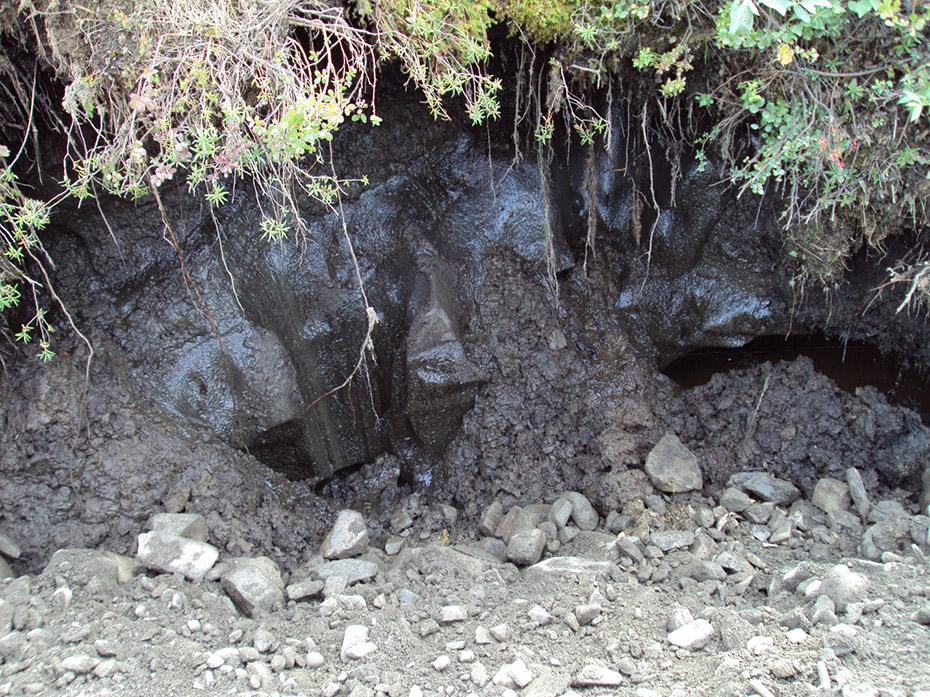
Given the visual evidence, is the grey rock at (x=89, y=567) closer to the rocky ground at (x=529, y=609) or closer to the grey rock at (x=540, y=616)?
the rocky ground at (x=529, y=609)

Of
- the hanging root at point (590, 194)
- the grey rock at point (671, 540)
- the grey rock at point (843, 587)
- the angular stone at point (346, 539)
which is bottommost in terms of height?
the grey rock at point (671, 540)

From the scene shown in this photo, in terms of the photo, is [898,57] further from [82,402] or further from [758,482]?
[82,402]

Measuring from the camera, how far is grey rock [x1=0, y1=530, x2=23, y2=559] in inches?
114

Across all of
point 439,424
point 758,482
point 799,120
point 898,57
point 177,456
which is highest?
point 898,57

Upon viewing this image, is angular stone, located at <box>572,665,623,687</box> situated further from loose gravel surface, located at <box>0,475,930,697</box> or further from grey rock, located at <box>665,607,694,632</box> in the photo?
grey rock, located at <box>665,607,694,632</box>

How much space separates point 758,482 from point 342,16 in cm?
298

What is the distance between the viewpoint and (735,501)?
3.40 m

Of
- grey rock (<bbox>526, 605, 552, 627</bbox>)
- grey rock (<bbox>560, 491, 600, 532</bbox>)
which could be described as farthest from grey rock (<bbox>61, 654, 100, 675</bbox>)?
grey rock (<bbox>560, 491, 600, 532</bbox>)

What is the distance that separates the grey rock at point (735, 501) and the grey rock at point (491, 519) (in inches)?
45.0

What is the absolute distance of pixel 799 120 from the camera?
2861 millimetres

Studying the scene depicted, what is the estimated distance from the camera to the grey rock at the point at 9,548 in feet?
9.46

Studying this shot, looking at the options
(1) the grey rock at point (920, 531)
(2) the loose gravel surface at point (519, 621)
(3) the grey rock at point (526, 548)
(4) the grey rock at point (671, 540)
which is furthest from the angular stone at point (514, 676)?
(1) the grey rock at point (920, 531)

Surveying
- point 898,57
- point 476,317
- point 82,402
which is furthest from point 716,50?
point 82,402

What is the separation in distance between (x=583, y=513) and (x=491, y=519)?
49 centimetres
